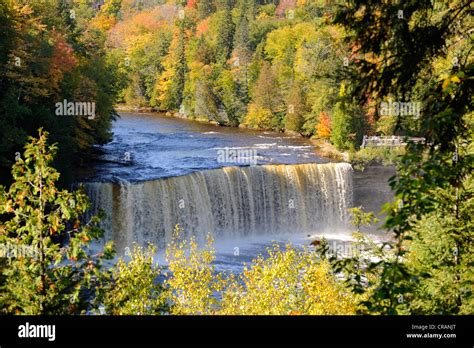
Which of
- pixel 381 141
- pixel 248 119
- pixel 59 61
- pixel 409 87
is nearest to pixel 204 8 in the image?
pixel 248 119

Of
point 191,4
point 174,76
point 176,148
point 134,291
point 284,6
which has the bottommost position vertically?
point 134,291

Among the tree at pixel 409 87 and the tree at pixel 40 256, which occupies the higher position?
the tree at pixel 409 87

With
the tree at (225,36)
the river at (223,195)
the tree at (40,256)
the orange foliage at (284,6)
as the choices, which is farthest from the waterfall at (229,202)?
the orange foliage at (284,6)

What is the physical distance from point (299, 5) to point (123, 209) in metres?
45.8

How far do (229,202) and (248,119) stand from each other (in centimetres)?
2290

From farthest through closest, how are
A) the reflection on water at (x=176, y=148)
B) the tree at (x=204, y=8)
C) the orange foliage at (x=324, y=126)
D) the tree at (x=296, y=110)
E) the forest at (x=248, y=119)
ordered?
the tree at (x=204, y=8) → the tree at (x=296, y=110) → the orange foliage at (x=324, y=126) → the reflection on water at (x=176, y=148) → the forest at (x=248, y=119)

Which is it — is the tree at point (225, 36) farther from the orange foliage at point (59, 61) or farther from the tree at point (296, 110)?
the orange foliage at point (59, 61)

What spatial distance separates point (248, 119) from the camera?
49.2 m

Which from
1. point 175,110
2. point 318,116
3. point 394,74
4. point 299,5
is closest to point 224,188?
point 318,116

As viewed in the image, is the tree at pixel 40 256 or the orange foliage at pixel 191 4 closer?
the tree at pixel 40 256

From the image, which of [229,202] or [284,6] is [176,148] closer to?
[229,202]

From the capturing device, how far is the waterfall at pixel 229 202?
961 inches

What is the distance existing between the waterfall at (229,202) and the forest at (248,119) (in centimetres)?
121
